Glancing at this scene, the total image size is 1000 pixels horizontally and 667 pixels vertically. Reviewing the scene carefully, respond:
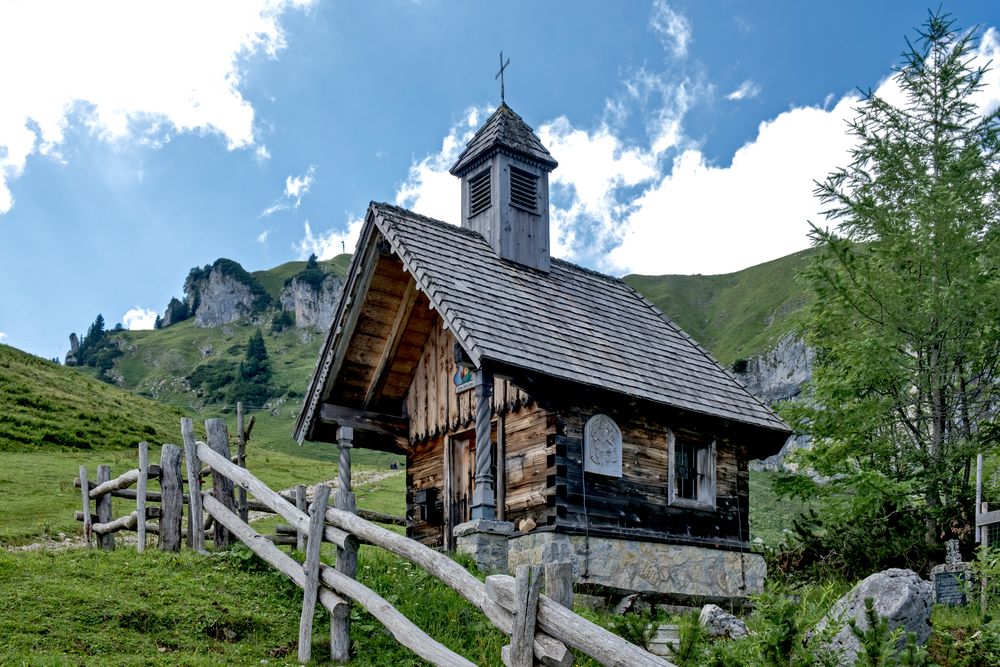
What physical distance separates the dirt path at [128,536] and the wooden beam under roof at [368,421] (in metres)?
1.41

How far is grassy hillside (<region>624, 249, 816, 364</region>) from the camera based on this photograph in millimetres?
138500

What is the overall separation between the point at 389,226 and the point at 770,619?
39.2 feet

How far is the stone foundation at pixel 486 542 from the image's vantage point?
1573 cm

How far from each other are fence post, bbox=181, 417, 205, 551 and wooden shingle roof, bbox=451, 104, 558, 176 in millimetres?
9960

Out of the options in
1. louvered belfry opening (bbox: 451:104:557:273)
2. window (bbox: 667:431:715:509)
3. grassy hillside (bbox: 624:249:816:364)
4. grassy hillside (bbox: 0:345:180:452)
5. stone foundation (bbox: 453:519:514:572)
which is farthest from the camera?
grassy hillside (bbox: 624:249:816:364)

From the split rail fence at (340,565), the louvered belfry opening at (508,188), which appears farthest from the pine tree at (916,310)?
the split rail fence at (340,565)

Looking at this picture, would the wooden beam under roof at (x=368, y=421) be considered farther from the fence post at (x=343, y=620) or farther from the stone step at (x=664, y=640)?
the stone step at (x=664, y=640)

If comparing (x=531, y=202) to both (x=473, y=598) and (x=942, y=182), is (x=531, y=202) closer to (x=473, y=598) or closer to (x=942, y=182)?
(x=942, y=182)

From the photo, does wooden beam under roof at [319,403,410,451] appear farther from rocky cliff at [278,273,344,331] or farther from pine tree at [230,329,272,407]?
rocky cliff at [278,273,344,331]

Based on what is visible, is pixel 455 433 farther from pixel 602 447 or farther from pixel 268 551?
pixel 268 551

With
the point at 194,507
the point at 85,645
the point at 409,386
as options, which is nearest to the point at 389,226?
the point at 409,386

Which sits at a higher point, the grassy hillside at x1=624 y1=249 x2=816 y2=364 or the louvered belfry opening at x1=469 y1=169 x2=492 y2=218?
the grassy hillside at x1=624 y1=249 x2=816 y2=364

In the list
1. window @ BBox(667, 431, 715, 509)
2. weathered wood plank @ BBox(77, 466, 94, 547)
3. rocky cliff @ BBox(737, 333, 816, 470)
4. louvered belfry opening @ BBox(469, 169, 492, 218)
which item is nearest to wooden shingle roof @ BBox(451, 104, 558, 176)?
louvered belfry opening @ BBox(469, 169, 492, 218)

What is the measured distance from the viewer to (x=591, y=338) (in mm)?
19266
